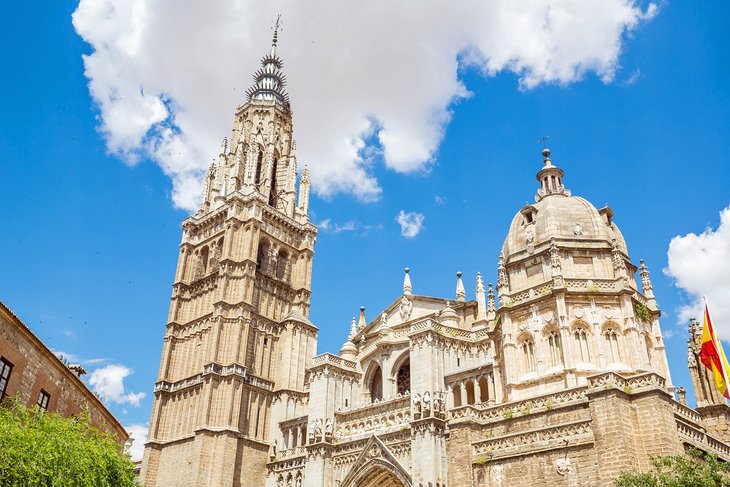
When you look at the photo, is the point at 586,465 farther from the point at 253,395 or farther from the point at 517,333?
the point at 253,395

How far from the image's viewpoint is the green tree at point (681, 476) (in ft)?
67.8

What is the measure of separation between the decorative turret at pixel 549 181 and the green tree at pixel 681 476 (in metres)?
19.3

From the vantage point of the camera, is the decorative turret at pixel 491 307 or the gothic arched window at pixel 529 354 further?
the decorative turret at pixel 491 307

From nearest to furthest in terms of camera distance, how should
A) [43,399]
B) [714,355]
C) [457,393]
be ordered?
[714,355], [43,399], [457,393]

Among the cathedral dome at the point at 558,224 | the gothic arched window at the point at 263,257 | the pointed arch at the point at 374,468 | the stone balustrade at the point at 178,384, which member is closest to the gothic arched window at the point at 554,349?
the cathedral dome at the point at 558,224

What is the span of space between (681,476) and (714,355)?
1022 cm

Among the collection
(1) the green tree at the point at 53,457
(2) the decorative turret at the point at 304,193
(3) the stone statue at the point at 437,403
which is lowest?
(1) the green tree at the point at 53,457

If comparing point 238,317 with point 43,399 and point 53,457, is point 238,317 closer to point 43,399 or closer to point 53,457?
point 43,399

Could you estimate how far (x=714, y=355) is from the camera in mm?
30047

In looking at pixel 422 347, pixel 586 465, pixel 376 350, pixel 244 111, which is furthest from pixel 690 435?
pixel 244 111

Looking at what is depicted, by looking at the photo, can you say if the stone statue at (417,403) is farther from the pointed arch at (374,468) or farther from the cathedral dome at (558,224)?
the cathedral dome at (558,224)

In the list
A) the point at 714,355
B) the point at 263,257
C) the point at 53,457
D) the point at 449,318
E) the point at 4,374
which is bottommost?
the point at 53,457

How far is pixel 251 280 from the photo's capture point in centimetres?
5025

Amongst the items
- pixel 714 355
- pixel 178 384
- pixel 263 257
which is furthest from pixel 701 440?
pixel 263 257
